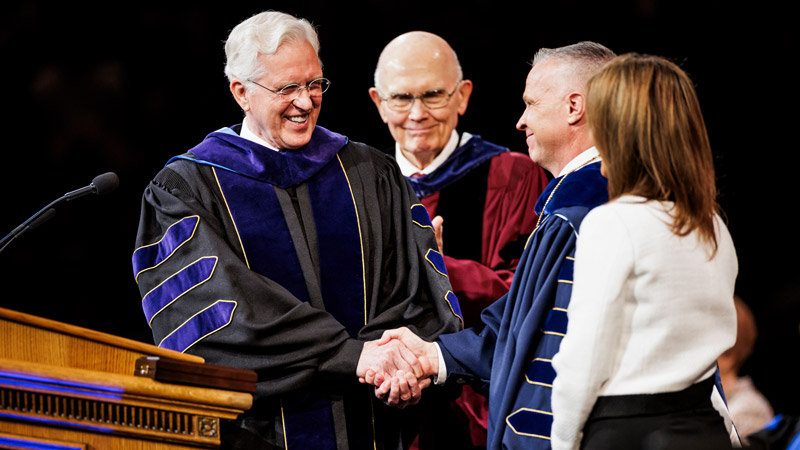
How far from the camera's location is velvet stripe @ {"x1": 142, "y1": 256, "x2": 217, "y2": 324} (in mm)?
3156

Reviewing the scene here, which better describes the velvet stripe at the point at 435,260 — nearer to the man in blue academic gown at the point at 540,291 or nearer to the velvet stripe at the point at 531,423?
the man in blue academic gown at the point at 540,291

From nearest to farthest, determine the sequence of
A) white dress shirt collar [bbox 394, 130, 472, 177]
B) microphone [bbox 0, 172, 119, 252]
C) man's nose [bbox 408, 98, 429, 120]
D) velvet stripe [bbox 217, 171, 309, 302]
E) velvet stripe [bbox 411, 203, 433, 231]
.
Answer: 1. microphone [bbox 0, 172, 119, 252]
2. velvet stripe [bbox 217, 171, 309, 302]
3. velvet stripe [bbox 411, 203, 433, 231]
4. man's nose [bbox 408, 98, 429, 120]
5. white dress shirt collar [bbox 394, 130, 472, 177]

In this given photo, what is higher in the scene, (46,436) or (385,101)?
(385,101)

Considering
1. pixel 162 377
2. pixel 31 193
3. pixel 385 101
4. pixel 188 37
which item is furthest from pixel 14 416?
pixel 188 37

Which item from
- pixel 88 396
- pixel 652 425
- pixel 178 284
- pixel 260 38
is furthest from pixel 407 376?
pixel 260 38

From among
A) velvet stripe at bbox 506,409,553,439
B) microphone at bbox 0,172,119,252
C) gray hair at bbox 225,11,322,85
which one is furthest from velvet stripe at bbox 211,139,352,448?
velvet stripe at bbox 506,409,553,439

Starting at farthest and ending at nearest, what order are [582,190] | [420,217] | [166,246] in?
[420,217] → [166,246] → [582,190]

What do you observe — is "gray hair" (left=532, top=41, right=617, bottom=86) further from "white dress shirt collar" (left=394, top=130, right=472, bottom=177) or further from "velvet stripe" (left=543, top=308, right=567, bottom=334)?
"white dress shirt collar" (left=394, top=130, right=472, bottom=177)

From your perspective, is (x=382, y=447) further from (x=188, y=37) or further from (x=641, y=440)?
(x=188, y=37)

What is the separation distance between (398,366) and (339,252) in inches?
20.1

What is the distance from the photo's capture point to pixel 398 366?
125 inches

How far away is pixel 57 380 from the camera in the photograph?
2.21m

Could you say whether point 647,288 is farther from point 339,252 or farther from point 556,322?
point 339,252

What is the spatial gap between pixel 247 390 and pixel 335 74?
12.2 feet
